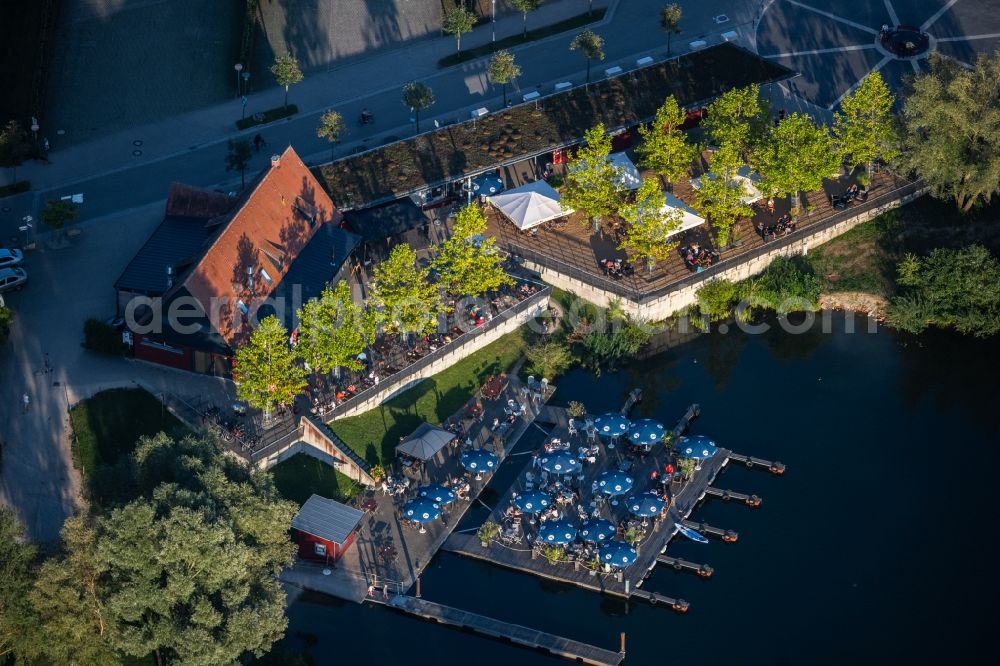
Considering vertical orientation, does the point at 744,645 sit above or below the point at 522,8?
below

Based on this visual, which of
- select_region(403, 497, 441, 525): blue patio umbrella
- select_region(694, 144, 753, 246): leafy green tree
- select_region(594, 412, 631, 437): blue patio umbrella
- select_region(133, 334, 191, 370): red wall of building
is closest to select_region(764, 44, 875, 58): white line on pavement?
select_region(694, 144, 753, 246): leafy green tree

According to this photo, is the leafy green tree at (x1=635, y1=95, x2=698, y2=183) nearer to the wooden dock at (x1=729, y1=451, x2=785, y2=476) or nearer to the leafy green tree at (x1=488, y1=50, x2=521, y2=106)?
the leafy green tree at (x1=488, y1=50, x2=521, y2=106)

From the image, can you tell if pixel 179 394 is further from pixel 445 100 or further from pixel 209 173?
pixel 445 100

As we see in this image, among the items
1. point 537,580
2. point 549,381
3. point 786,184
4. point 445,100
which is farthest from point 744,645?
point 445,100

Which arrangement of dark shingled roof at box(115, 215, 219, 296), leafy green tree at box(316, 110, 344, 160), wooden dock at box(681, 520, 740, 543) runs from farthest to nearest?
leafy green tree at box(316, 110, 344, 160), dark shingled roof at box(115, 215, 219, 296), wooden dock at box(681, 520, 740, 543)

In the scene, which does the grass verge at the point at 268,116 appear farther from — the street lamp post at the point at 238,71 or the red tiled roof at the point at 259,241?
the red tiled roof at the point at 259,241

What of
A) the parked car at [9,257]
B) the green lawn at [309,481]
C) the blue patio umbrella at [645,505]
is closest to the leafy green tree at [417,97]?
the parked car at [9,257]

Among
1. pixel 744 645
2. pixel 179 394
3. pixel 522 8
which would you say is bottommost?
pixel 744 645
